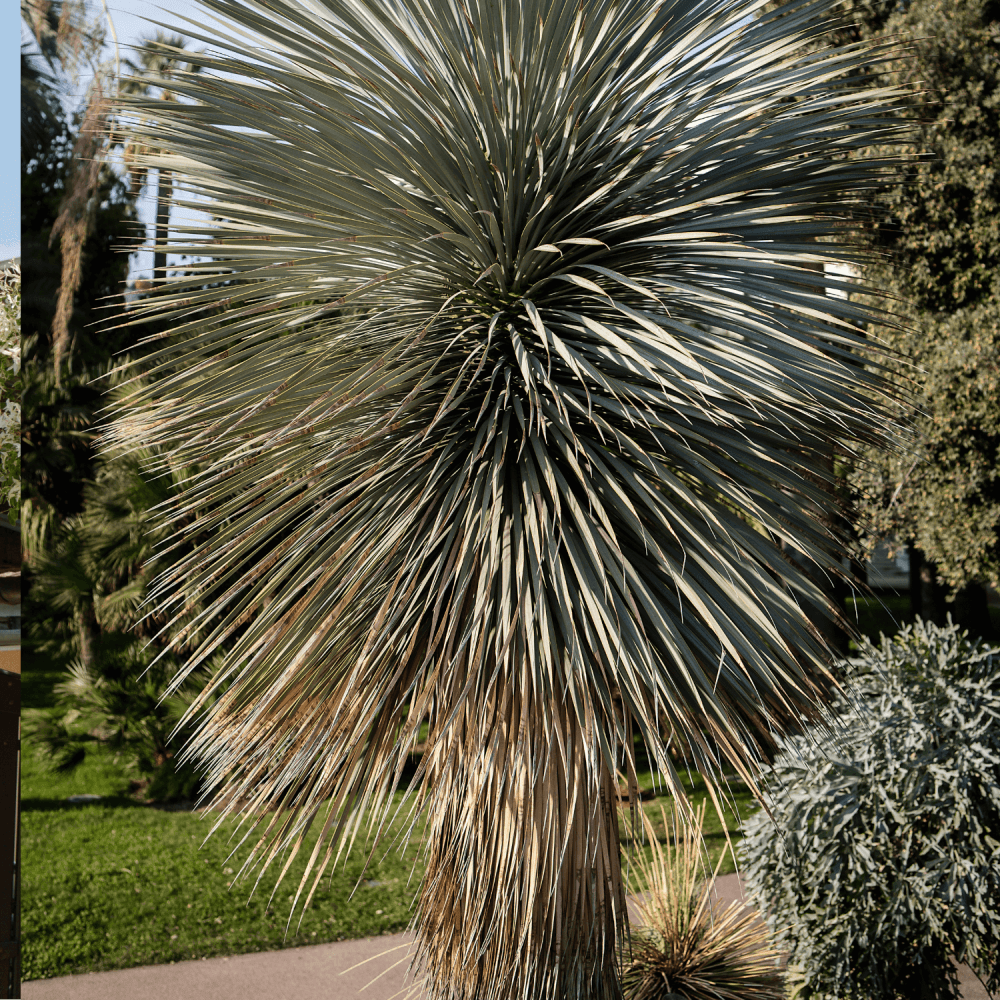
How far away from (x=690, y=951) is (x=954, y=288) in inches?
223

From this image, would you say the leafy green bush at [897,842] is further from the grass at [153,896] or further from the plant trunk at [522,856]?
the grass at [153,896]

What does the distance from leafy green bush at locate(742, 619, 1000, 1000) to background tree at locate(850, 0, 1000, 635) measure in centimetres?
298

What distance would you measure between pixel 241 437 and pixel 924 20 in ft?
22.0

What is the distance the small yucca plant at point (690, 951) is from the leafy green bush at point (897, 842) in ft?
0.59

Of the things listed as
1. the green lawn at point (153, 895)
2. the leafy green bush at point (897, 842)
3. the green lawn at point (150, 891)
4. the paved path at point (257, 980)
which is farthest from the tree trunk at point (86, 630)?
the leafy green bush at point (897, 842)

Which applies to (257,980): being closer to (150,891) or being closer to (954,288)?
(150,891)

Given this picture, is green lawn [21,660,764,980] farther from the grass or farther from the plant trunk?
the plant trunk

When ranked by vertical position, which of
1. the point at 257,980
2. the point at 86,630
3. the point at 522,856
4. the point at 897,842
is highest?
the point at 522,856

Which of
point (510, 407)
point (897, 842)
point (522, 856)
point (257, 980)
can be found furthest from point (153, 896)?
point (510, 407)

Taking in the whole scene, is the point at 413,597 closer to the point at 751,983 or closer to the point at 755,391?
the point at 755,391

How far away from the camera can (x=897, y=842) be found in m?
3.64

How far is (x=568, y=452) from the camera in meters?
2.24

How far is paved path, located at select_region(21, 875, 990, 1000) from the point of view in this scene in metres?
4.85

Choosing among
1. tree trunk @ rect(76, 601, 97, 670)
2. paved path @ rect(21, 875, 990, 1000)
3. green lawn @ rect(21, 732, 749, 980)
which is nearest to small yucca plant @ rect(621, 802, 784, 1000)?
paved path @ rect(21, 875, 990, 1000)
